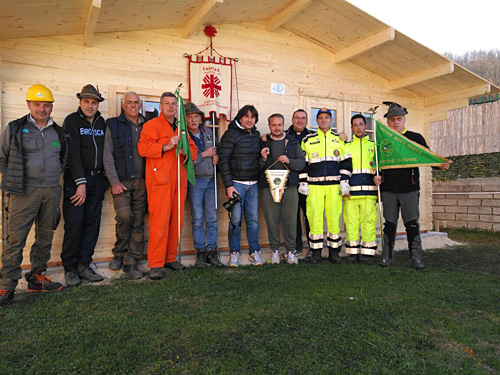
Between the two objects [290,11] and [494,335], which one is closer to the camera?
[494,335]

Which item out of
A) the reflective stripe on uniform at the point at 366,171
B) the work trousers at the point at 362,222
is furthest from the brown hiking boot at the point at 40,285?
the reflective stripe on uniform at the point at 366,171

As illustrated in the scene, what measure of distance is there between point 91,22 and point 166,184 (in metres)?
1.96

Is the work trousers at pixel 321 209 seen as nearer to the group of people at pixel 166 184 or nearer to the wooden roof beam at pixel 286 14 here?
the group of people at pixel 166 184

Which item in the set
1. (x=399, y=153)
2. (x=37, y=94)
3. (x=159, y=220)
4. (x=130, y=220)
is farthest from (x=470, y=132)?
(x=37, y=94)

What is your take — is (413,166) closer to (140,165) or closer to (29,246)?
(140,165)

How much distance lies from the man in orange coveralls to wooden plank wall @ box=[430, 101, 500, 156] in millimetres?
10421

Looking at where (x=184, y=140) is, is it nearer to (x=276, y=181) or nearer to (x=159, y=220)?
(x=159, y=220)

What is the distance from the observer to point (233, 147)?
4.73 metres

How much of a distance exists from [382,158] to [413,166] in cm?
43

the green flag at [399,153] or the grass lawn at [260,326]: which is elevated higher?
the green flag at [399,153]

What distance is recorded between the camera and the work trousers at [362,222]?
16.1ft

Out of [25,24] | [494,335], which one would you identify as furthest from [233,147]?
[494,335]

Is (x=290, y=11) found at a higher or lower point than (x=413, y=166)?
higher

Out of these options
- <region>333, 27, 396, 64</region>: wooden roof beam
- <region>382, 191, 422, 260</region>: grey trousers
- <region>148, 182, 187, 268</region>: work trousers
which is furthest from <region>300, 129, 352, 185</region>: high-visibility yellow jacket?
<region>148, 182, 187, 268</region>: work trousers
